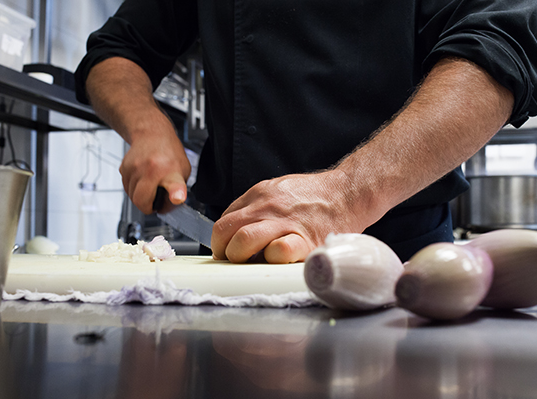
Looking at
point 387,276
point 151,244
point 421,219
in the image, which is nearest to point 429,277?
point 387,276

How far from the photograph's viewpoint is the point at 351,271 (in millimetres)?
284

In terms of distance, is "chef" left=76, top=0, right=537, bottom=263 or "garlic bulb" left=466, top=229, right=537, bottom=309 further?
"chef" left=76, top=0, right=537, bottom=263

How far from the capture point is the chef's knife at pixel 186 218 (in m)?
0.81

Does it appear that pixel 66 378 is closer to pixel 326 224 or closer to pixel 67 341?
pixel 67 341

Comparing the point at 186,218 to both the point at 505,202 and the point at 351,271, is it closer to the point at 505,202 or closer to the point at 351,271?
the point at 351,271

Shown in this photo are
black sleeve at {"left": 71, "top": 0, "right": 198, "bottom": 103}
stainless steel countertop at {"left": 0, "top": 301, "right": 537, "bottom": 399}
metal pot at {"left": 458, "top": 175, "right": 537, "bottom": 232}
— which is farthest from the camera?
metal pot at {"left": 458, "top": 175, "right": 537, "bottom": 232}

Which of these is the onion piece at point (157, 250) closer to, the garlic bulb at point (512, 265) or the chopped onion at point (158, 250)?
the chopped onion at point (158, 250)

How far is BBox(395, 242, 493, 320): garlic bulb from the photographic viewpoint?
0.27 metres

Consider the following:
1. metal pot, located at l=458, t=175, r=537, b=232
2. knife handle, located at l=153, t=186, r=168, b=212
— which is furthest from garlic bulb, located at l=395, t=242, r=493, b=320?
metal pot, located at l=458, t=175, r=537, b=232

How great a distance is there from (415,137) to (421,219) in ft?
0.90

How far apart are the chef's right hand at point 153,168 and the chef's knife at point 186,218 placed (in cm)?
2

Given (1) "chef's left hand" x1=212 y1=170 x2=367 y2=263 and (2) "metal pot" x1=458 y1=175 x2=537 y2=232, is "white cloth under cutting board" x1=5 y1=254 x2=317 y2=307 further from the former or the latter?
(2) "metal pot" x1=458 y1=175 x2=537 y2=232

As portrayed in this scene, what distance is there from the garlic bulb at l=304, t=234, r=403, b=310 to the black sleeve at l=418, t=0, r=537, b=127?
47 centimetres

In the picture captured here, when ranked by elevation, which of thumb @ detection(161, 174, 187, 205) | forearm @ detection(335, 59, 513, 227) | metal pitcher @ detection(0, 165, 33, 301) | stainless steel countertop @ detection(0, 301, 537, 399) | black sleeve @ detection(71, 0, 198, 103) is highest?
black sleeve @ detection(71, 0, 198, 103)
